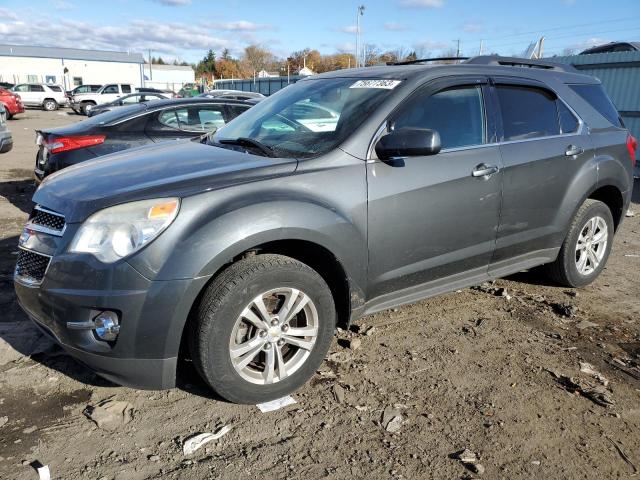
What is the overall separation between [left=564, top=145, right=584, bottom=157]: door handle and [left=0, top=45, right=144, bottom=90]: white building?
69.5 meters

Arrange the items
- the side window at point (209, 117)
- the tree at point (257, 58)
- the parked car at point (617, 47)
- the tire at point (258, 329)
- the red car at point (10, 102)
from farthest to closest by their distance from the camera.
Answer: the tree at point (257, 58) → the red car at point (10, 102) → the parked car at point (617, 47) → the side window at point (209, 117) → the tire at point (258, 329)

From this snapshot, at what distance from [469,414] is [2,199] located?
7.78m

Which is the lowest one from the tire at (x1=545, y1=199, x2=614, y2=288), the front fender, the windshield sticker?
the tire at (x1=545, y1=199, x2=614, y2=288)

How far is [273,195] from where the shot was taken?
110 inches

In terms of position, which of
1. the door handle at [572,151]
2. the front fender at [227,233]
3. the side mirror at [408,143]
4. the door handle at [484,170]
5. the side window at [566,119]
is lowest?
the front fender at [227,233]

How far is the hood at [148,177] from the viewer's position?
2.67 meters

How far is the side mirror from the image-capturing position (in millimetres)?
3078

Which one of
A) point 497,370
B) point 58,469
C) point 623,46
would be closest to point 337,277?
point 497,370

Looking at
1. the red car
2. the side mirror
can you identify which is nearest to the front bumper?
the side mirror

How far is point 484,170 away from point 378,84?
94 cm

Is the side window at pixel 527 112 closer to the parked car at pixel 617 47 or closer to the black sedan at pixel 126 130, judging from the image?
the black sedan at pixel 126 130

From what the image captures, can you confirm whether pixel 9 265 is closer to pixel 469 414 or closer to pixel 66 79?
pixel 469 414

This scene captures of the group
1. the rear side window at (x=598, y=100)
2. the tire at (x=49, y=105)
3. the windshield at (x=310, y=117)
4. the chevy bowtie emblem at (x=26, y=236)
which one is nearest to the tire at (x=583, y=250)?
the rear side window at (x=598, y=100)

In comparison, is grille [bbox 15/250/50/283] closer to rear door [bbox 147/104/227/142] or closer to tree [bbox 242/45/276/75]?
rear door [bbox 147/104/227/142]
